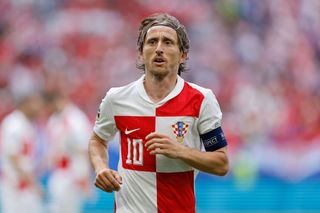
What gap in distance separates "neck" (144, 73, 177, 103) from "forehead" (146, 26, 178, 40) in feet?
0.81

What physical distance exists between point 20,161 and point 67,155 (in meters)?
0.71

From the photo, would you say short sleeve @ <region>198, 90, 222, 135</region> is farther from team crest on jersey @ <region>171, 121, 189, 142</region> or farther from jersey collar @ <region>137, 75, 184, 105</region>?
jersey collar @ <region>137, 75, 184, 105</region>

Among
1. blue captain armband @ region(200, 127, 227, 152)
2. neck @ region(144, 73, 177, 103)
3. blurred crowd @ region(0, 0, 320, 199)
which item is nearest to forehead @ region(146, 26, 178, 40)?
neck @ region(144, 73, 177, 103)

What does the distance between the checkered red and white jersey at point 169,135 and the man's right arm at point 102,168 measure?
16 cm

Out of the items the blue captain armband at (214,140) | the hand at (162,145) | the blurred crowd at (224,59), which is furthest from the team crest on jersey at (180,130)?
the blurred crowd at (224,59)

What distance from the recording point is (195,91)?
5164 millimetres

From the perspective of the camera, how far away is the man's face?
5051 mm

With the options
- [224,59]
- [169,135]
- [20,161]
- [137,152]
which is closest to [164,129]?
[169,135]

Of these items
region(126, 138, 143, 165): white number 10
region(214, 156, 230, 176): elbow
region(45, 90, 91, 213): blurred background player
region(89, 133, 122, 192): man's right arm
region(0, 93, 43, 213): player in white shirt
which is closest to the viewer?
region(89, 133, 122, 192): man's right arm

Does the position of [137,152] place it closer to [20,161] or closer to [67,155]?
[20,161]

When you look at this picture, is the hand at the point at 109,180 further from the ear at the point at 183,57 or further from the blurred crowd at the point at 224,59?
the blurred crowd at the point at 224,59

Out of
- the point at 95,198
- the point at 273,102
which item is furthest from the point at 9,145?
the point at 273,102

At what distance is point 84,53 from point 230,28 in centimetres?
303

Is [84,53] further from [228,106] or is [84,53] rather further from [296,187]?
[296,187]
